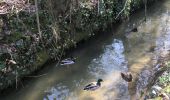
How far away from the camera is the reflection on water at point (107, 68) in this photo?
384 inches

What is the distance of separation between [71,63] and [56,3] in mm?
2174

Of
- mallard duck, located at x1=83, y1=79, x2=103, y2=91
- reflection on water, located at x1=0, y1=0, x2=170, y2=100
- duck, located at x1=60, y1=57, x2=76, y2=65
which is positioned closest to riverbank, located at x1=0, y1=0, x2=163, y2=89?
duck, located at x1=60, y1=57, x2=76, y2=65

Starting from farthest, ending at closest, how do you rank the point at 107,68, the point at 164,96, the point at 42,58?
1. the point at 107,68
2. the point at 42,58
3. the point at 164,96

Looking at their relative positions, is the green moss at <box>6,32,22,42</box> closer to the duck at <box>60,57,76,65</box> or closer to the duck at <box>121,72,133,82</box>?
the duck at <box>60,57,76,65</box>

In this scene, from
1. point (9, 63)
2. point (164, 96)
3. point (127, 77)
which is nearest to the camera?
point (164, 96)

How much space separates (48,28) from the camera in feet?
36.1

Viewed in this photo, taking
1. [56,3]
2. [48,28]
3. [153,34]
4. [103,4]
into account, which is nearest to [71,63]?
[48,28]

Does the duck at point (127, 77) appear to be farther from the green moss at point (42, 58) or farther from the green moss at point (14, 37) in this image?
the green moss at point (14, 37)

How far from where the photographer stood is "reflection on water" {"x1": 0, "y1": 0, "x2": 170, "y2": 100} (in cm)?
975

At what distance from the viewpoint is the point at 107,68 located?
441 inches

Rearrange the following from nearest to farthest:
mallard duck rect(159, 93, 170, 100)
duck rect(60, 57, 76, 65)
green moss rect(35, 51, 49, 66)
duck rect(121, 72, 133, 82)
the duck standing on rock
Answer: mallard duck rect(159, 93, 170, 100) < the duck standing on rock < duck rect(121, 72, 133, 82) < green moss rect(35, 51, 49, 66) < duck rect(60, 57, 76, 65)

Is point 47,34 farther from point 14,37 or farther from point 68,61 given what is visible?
point 14,37

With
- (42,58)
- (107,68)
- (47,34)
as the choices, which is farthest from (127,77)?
(47,34)

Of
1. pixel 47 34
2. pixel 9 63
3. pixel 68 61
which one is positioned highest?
pixel 47 34
